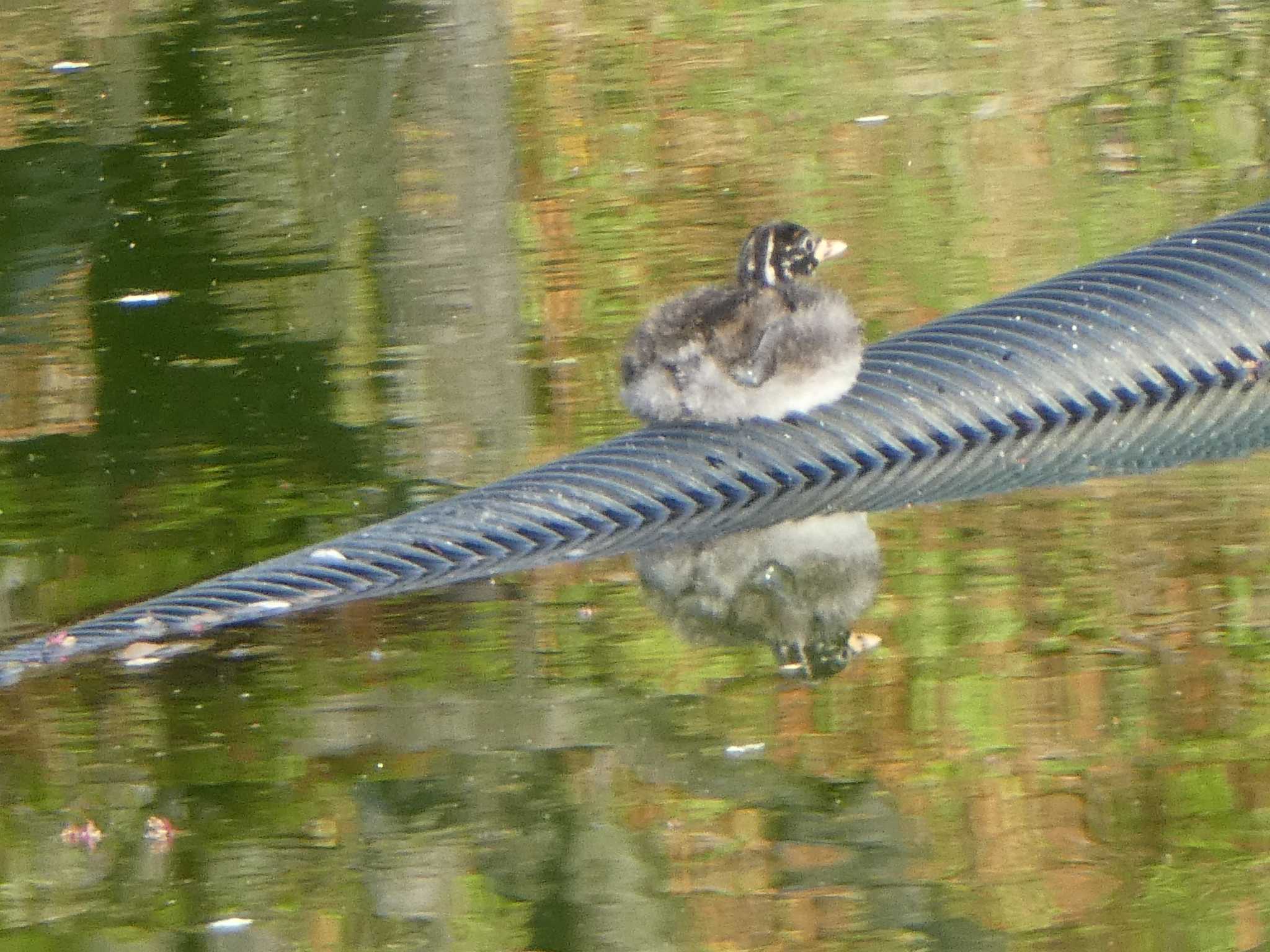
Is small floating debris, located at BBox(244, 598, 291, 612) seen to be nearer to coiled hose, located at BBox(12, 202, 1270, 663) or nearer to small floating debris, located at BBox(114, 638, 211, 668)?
coiled hose, located at BBox(12, 202, 1270, 663)

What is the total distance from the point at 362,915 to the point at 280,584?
5.52ft

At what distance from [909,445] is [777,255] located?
0.69m

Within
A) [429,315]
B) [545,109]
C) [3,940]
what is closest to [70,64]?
[545,109]

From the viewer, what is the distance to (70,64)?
14.1 meters

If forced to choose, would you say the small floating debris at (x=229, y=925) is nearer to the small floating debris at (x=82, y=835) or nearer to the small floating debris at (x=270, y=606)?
the small floating debris at (x=82, y=835)

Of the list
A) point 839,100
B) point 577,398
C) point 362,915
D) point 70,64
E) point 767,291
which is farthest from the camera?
point 70,64

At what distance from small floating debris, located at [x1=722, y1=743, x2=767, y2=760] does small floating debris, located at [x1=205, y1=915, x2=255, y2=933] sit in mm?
1052

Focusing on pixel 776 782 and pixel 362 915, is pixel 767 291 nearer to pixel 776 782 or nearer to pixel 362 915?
pixel 776 782

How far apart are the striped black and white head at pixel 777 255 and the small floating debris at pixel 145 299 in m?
3.03

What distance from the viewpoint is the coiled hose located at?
5727 millimetres

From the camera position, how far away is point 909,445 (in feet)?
20.7

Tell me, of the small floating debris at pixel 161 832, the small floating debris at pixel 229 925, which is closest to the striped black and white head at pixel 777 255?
the small floating debris at pixel 161 832

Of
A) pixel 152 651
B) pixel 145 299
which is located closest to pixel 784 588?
pixel 152 651

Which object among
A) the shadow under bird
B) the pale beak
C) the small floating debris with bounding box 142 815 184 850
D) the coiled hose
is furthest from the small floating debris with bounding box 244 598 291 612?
the pale beak
